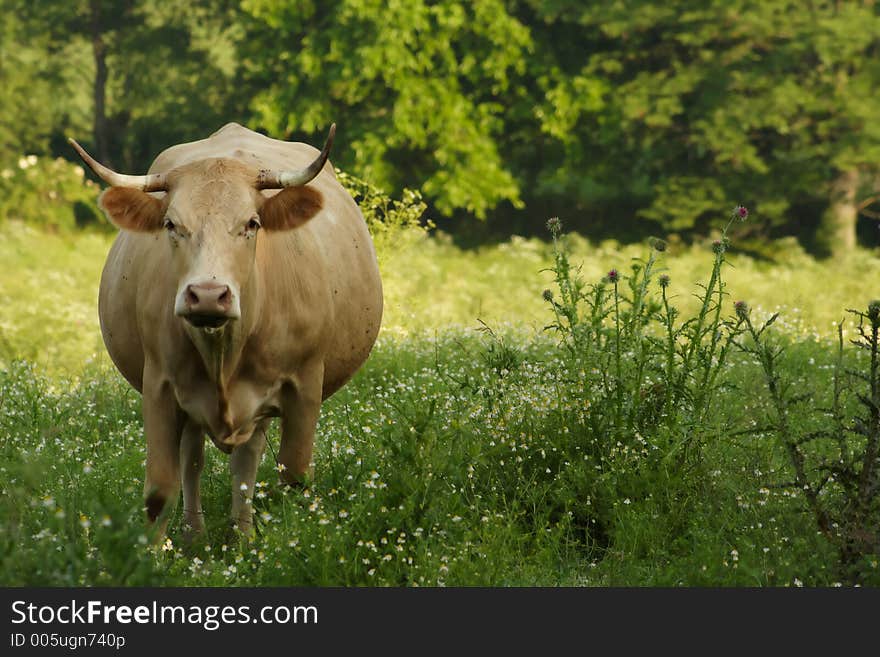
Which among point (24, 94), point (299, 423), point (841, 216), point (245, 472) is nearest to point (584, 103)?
point (841, 216)

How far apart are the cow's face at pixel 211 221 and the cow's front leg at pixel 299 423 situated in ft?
2.33

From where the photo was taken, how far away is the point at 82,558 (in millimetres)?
3916

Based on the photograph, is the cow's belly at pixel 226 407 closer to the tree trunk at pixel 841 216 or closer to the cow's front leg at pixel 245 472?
the cow's front leg at pixel 245 472

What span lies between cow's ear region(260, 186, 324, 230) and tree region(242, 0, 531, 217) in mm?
15061

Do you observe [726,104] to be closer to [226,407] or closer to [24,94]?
[24,94]

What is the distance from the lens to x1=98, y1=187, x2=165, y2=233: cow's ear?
4719 mm

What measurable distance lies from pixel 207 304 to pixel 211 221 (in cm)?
46

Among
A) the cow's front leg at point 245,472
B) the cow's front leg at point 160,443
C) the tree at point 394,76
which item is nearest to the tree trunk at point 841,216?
the tree at point 394,76

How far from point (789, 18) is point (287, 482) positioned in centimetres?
1886

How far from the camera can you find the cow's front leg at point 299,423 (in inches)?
205

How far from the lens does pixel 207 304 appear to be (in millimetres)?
4121

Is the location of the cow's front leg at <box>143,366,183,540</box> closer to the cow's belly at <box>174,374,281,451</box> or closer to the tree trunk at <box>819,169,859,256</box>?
the cow's belly at <box>174,374,281,451</box>

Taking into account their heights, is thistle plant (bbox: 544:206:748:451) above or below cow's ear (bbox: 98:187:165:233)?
below

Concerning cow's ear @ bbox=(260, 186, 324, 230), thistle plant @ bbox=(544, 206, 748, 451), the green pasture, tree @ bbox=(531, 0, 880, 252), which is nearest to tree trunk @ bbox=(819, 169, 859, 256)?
tree @ bbox=(531, 0, 880, 252)
